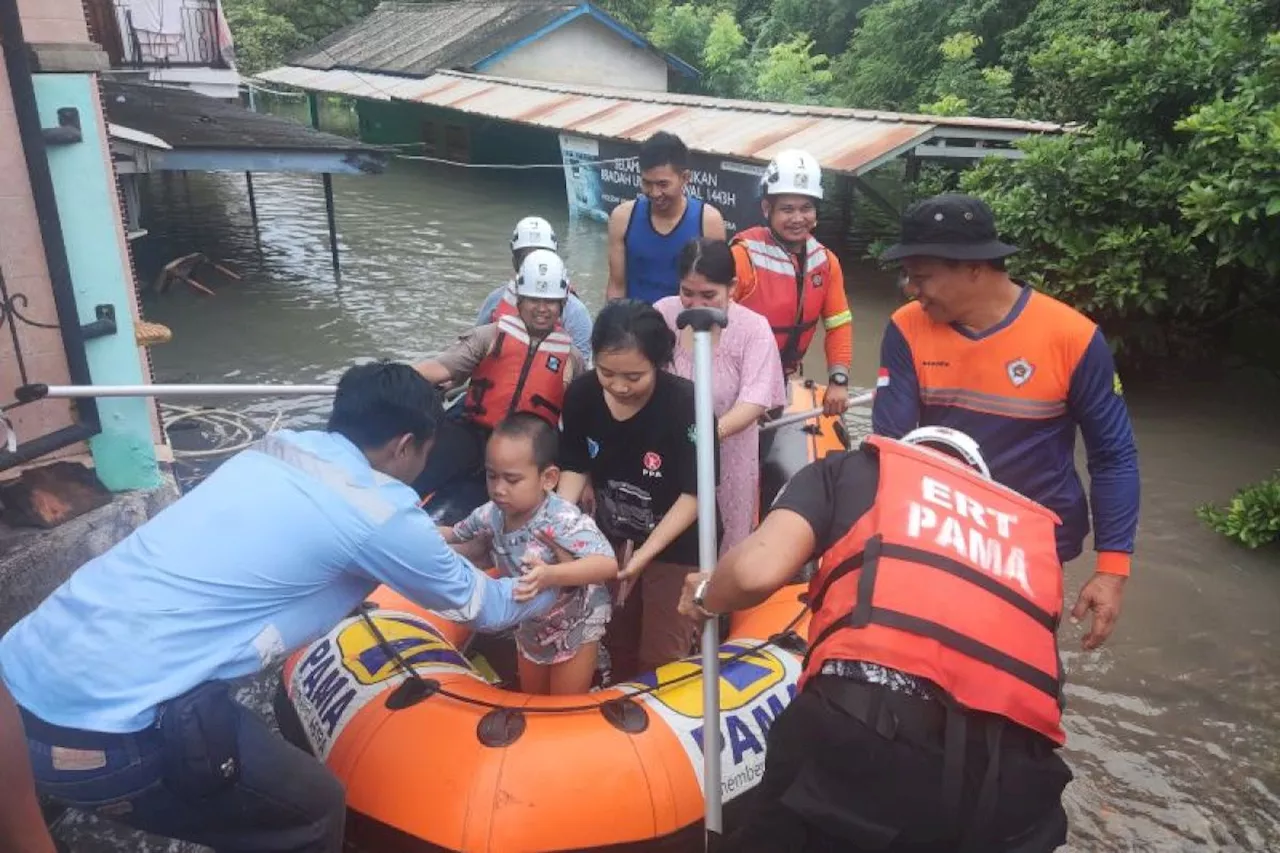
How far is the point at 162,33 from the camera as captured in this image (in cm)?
1734

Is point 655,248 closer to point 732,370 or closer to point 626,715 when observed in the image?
point 732,370

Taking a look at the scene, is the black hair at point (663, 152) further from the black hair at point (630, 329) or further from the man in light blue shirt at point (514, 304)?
the black hair at point (630, 329)

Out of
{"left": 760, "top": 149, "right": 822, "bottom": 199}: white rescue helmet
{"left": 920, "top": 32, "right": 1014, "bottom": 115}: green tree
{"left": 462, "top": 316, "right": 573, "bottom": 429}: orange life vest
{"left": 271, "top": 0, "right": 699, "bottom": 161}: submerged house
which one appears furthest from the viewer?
{"left": 271, "top": 0, "right": 699, "bottom": 161}: submerged house

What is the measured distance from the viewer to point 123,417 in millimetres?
4199

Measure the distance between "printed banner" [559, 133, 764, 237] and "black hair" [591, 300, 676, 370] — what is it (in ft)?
25.6

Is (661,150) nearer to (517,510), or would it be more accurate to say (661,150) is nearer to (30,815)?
(517,510)

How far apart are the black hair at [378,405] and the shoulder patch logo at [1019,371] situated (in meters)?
1.62

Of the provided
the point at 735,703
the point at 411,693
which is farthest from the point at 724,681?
the point at 411,693

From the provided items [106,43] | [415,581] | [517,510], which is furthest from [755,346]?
[106,43]

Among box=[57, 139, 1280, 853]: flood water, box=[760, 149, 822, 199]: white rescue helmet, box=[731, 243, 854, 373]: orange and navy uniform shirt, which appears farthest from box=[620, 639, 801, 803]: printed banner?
box=[760, 149, 822, 199]: white rescue helmet

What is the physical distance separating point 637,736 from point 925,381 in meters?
1.43

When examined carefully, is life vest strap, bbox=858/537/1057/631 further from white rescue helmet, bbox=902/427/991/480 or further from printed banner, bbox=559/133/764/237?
printed banner, bbox=559/133/764/237

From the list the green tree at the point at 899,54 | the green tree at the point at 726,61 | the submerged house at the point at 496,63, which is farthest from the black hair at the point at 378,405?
the green tree at the point at 726,61

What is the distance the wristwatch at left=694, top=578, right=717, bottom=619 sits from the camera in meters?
2.16
